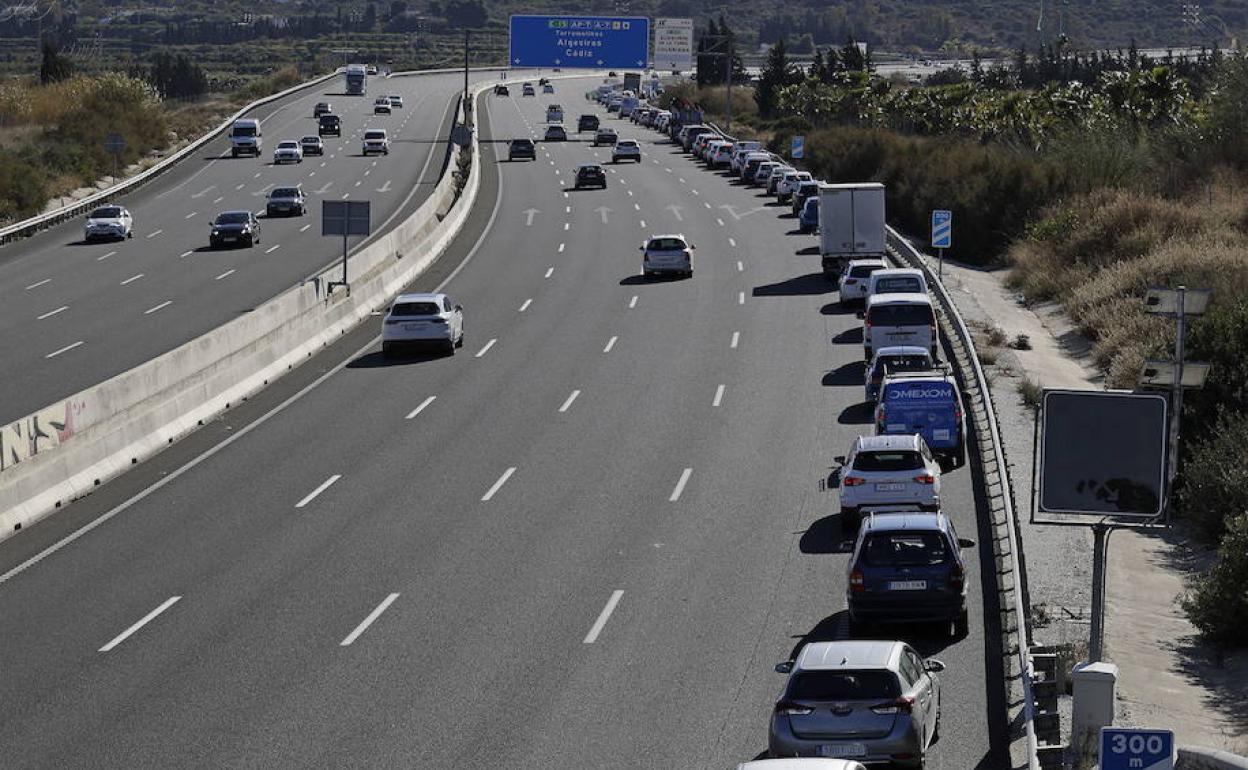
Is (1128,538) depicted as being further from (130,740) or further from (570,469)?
(130,740)

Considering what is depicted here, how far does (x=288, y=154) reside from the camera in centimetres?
9769

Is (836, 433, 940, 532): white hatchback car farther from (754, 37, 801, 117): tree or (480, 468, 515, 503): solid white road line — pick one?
(754, 37, 801, 117): tree

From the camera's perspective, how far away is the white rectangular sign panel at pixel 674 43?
138375 mm

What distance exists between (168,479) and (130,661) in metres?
10.3

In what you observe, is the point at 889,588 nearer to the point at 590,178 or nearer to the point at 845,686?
the point at 845,686

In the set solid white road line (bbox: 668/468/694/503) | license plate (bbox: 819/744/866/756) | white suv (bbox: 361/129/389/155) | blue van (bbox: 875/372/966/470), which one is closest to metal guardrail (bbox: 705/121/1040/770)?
blue van (bbox: 875/372/966/470)

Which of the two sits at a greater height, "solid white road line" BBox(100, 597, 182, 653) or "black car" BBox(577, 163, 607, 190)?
"black car" BBox(577, 163, 607, 190)

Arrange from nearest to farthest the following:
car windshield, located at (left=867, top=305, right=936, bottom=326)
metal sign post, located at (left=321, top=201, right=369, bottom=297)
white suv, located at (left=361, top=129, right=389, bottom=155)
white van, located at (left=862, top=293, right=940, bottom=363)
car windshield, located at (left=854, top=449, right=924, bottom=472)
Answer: car windshield, located at (left=854, top=449, right=924, bottom=472), white van, located at (left=862, top=293, right=940, bottom=363), car windshield, located at (left=867, top=305, right=936, bottom=326), metal sign post, located at (left=321, top=201, right=369, bottom=297), white suv, located at (left=361, top=129, right=389, bottom=155)

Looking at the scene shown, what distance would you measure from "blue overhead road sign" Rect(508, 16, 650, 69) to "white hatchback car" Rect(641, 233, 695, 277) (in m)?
57.3

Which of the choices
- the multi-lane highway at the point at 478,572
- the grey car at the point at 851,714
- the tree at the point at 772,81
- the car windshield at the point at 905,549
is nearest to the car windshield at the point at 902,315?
the multi-lane highway at the point at 478,572

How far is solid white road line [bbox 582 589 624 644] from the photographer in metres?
21.5

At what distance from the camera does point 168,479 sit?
30.5m

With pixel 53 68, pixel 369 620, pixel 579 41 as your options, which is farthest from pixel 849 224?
pixel 53 68

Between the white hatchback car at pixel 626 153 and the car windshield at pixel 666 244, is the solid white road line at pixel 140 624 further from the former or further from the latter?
the white hatchback car at pixel 626 153
